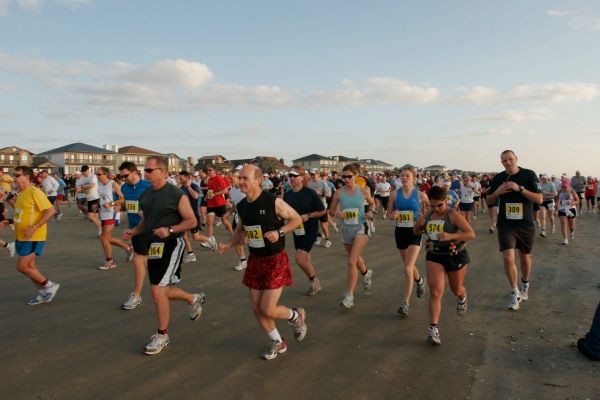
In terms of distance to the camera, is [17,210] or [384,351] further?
[17,210]

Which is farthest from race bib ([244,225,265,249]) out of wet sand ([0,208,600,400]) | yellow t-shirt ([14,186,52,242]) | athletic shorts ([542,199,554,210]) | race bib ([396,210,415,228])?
athletic shorts ([542,199,554,210])

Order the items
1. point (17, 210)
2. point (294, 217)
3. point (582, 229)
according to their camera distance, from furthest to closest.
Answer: point (582, 229), point (17, 210), point (294, 217)

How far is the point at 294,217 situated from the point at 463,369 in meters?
2.15

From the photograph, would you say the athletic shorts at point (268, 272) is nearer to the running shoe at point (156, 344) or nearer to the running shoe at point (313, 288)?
the running shoe at point (156, 344)

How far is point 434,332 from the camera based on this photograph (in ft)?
14.6

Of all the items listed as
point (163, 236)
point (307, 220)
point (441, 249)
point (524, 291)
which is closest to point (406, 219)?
point (441, 249)

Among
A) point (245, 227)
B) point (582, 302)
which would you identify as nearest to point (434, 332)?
point (245, 227)

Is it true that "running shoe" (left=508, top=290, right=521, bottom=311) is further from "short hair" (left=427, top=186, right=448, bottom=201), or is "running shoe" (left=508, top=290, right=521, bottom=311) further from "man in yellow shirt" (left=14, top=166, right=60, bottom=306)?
"man in yellow shirt" (left=14, top=166, right=60, bottom=306)

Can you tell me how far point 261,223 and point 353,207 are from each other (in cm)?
221

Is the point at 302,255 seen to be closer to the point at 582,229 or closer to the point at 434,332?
the point at 434,332

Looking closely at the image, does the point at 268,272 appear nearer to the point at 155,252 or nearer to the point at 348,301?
the point at 155,252

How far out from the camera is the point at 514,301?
570 cm

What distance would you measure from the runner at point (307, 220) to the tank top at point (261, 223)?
6.12 feet

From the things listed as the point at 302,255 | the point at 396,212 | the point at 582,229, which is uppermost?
the point at 396,212
